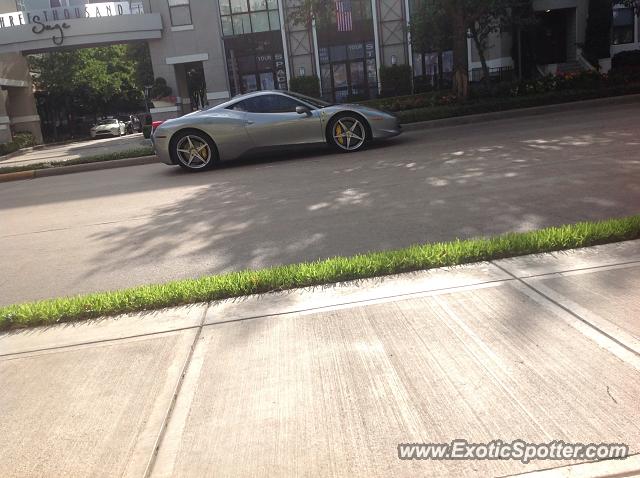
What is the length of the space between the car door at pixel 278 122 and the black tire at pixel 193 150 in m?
0.85

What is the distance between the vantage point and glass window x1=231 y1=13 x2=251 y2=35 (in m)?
29.3

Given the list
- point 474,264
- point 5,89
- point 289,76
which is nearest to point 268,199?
point 474,264

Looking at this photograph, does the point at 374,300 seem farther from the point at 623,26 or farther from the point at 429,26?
the point at 623,26

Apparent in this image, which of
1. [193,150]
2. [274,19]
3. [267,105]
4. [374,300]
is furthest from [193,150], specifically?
[274,19]

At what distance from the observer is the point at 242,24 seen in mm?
29359

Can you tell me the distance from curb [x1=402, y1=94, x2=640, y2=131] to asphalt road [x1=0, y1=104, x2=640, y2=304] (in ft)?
12.3

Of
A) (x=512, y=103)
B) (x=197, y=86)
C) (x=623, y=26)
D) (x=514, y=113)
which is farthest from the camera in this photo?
(x=197, y=86)

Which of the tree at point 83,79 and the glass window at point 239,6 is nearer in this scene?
the glass window at point 239,6

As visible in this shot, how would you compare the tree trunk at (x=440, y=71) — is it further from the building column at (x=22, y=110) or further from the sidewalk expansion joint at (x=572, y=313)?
the sidewalk expansion joint at (x=572, y=313)

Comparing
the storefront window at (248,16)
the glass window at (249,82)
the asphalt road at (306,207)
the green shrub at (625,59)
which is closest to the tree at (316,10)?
the asphalt road at (306,207)

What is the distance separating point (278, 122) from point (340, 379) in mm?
8435

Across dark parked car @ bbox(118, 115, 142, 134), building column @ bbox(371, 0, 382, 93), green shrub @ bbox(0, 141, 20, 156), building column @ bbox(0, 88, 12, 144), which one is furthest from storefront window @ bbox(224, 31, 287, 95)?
dark parked car @ bbox(118, 115, 142, 134)

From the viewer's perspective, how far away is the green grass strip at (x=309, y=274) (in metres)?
4.27

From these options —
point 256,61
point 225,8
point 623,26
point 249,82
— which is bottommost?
point 249,82
